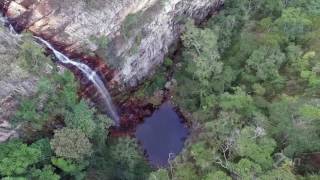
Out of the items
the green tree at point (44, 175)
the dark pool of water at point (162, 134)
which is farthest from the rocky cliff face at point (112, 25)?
the green tree at point (44, 175)

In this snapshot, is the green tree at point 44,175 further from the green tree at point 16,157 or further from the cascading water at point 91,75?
the cascading water at point 91,75

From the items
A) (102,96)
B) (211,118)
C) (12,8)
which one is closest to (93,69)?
(102,96)

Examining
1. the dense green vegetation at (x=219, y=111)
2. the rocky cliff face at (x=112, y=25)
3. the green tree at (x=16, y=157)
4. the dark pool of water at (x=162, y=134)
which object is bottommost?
the dark pool of water at (x=162, y=134)

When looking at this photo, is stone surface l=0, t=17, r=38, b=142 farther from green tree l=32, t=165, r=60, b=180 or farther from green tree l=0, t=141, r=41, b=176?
green tree l=32, t=165, r=60, b=180

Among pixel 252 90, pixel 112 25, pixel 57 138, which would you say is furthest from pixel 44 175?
pixel 252 90

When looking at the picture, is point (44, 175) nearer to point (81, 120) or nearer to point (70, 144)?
point (70, 144)

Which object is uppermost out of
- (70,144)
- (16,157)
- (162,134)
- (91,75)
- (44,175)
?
(91,75)

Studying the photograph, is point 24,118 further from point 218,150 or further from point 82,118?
point 218,150
